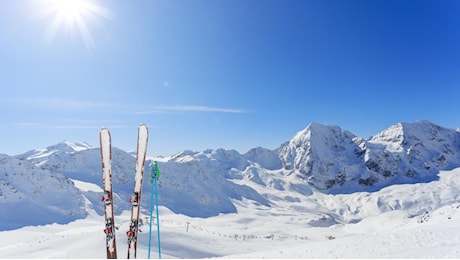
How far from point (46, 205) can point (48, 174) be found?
12849mm

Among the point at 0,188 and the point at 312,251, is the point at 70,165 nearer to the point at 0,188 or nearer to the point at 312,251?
the point at 0,188

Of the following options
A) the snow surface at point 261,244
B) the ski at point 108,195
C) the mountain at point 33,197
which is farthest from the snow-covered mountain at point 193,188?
the ski at point 108,195

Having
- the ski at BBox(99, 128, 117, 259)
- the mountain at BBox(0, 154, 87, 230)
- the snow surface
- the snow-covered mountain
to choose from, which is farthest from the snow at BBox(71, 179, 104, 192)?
the ski at BBox(99, 128, 117, 259)

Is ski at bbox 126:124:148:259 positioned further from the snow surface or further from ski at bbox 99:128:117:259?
the snow surface

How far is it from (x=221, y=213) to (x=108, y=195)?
318 feet

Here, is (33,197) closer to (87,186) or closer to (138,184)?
(87,186)

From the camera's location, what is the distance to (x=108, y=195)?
32.4 ft

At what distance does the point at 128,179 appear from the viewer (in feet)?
350

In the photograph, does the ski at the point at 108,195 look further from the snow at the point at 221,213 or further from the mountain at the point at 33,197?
the mountain at the point at 33,197

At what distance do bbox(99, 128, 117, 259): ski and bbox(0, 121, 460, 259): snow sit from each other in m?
2.11

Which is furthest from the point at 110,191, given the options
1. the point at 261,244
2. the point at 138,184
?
the point at 261,244

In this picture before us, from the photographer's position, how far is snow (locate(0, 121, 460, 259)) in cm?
1800

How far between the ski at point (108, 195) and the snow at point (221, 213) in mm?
2110

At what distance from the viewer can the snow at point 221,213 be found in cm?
1800
